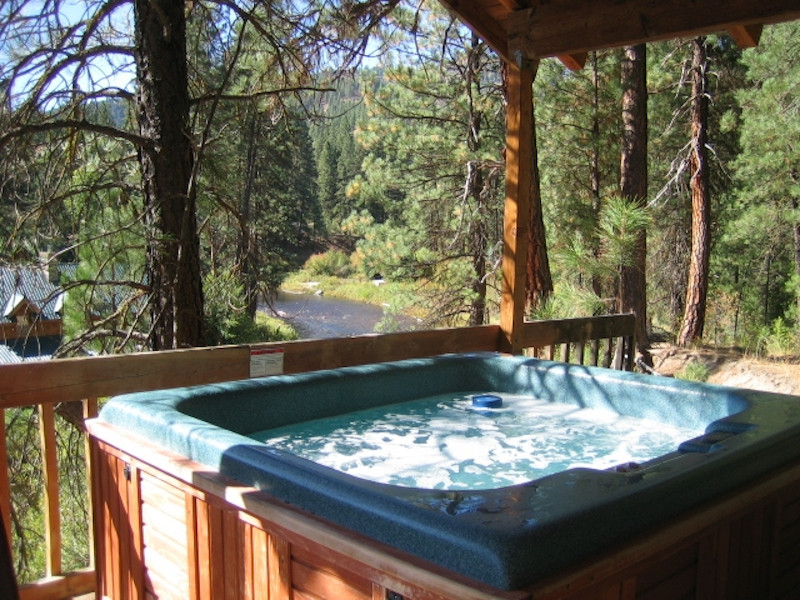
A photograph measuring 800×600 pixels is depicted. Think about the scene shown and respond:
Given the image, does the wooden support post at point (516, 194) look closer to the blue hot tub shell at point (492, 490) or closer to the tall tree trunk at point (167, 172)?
the blue hot tub shell at point (492, 490)

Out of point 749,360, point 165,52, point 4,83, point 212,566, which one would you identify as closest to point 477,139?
point 749,360

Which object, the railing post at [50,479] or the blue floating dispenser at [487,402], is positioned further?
the blue floating dispenser at [487,402]

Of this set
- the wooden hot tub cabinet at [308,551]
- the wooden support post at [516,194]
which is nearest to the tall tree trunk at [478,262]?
the wooden support post at [516,194]

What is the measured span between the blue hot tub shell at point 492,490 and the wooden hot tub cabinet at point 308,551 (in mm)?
34

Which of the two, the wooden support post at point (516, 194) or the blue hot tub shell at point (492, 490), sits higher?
the wooden support post at point (516, 194)

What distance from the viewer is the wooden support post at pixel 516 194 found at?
3932mm

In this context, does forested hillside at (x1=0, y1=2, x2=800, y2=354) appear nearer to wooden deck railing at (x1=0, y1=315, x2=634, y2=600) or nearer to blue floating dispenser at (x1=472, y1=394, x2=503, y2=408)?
wooden deck railing at (x1=0, y1=315, x2=634, y2=600)

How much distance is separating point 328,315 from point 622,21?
13.2 m

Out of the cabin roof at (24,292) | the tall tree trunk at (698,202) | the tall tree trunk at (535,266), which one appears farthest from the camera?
the tall tree trunk at (698,202)

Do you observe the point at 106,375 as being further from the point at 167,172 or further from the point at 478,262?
the point at 478,262

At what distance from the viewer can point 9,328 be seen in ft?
13.5

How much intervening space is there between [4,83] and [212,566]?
112 inches

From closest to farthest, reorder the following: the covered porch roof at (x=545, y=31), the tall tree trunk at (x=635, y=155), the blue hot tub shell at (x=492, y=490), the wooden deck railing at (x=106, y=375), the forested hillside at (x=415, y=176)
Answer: the blue hot tub shell at (x=492, y=490)
the wooden deck railing at (x=106, y=375)
the covered porch roof at (x=545, y=31)
the forested hillside at (x=415, y=176)
the tall tree trunk at (x=635, y=155)

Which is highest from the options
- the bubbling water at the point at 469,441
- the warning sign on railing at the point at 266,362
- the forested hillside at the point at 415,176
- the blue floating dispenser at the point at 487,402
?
the forested hillside at the point at 415,176
